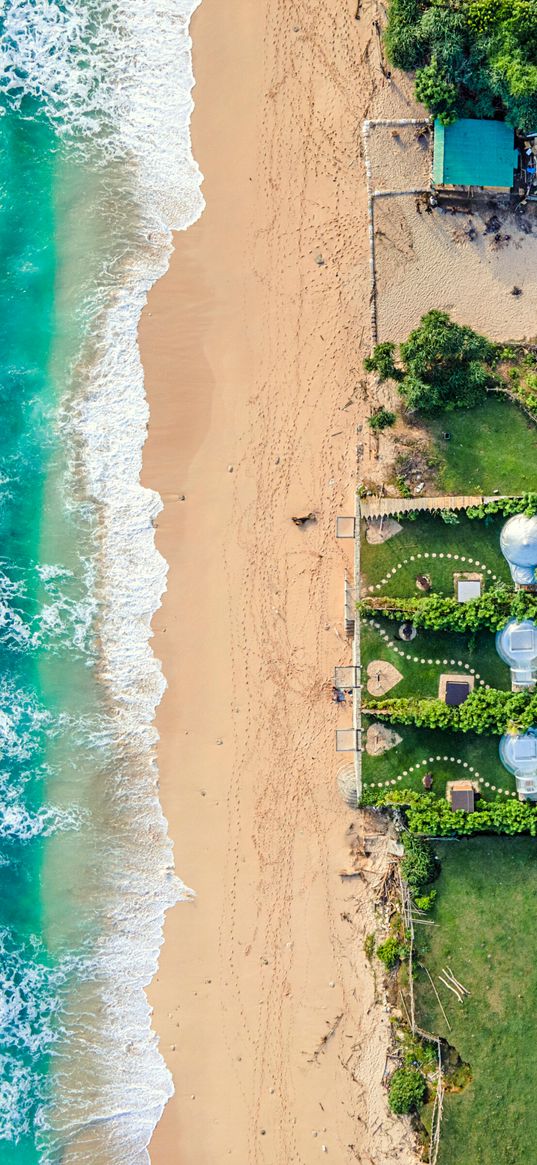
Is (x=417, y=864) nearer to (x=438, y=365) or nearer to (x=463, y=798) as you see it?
(x=463, y=798)

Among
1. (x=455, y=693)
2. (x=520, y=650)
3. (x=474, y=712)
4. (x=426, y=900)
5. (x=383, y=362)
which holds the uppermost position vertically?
(x=383, y=362)

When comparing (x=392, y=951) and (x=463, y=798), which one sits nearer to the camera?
(x=463, y=798)

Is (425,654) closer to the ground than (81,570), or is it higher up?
closer to the ground

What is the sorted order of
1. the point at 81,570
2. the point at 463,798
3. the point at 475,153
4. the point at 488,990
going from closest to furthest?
Result: the point at 463,798 → the point at 475,153 → the point at 488,990 → the point at 81,570

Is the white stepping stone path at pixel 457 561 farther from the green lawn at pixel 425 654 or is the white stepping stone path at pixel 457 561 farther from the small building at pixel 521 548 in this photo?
the green lawn at pixel 425 654

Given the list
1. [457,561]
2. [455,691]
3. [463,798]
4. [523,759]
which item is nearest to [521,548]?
[457,561]

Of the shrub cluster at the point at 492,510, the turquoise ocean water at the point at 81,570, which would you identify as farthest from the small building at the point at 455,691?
the turquoise ocean water at the point at 81,570

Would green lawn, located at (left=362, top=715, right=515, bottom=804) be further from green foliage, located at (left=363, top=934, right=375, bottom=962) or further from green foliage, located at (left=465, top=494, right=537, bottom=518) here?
green foliage, located at (left=465, top=494, right=537, bottom=518)

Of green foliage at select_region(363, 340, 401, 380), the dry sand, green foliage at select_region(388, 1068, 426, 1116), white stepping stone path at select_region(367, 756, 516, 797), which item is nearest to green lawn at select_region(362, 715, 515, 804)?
white stepping stone path at select_region(367, 756, 516, 797)
